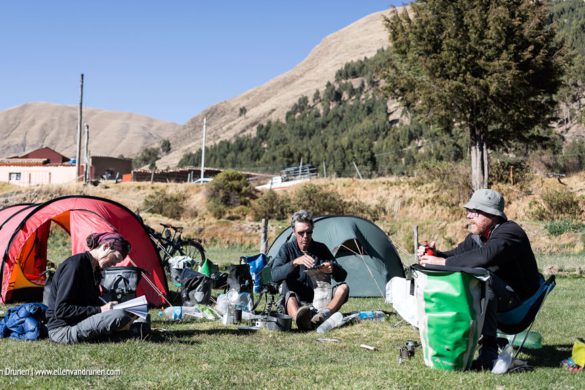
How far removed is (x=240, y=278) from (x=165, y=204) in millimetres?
30351

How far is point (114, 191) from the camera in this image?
141 ft

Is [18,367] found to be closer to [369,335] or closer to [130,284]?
[130,284]

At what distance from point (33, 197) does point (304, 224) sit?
3699cm

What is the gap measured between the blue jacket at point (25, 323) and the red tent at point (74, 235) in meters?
3.03

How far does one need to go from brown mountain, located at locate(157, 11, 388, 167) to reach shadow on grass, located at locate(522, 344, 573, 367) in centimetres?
9778

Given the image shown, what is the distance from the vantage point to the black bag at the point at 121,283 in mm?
8469

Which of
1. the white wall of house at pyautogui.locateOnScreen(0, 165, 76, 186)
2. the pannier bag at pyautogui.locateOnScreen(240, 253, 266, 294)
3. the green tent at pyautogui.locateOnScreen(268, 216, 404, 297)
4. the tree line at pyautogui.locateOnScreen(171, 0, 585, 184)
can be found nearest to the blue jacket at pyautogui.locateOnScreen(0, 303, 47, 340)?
the pannier bag at pyautogui.locateOnScreen(240, 253, 266, 294)

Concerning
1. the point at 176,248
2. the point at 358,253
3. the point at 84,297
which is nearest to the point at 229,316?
the point at 84,297

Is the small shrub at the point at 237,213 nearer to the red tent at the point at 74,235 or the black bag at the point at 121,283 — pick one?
the red tent at the point at 74,235

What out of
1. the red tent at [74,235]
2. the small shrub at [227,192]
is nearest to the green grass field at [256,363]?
the red tent at [74,235]

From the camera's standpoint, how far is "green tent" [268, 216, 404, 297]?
13.1 meters

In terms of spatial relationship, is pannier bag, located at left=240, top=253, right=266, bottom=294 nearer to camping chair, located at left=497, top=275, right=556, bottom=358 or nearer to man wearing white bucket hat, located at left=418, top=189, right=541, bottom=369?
man wearing white bucket hat, located at left=418, top=189, right=541, bottom=369

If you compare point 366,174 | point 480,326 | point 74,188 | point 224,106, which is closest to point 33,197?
point 74,188

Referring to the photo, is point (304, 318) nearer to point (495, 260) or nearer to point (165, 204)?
point (495, 260)
